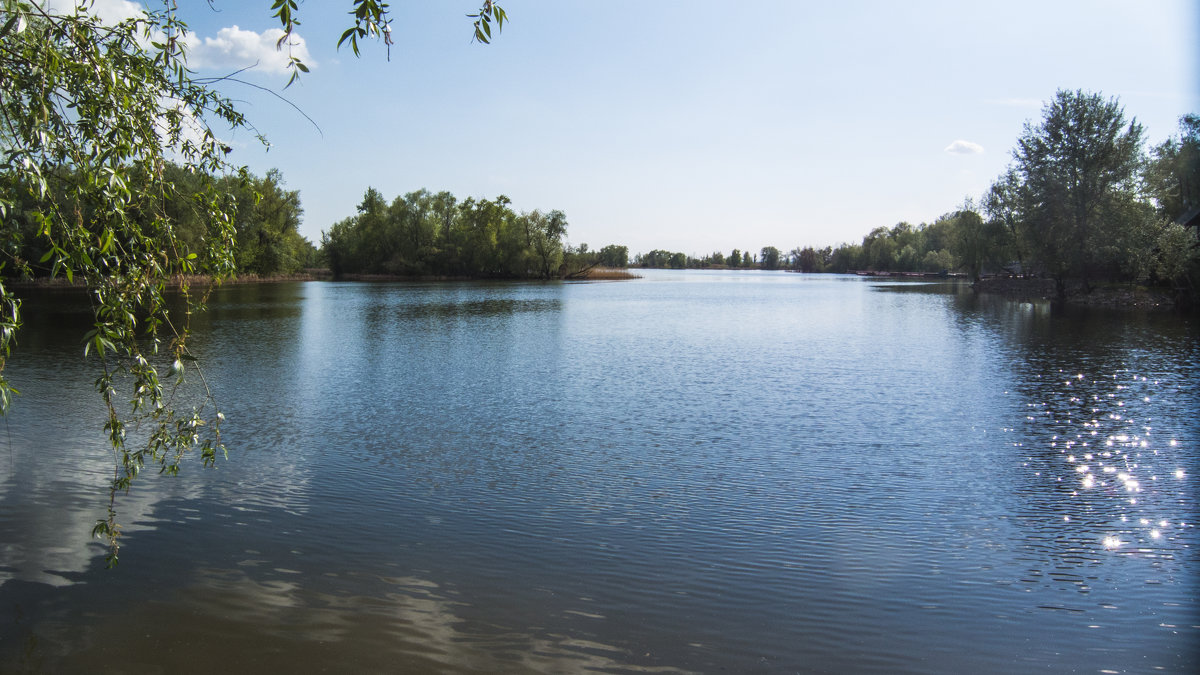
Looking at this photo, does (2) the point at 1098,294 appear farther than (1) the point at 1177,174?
No

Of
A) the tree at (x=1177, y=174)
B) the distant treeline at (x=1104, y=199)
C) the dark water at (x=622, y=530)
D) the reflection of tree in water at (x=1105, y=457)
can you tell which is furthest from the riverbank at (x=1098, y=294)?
the dark water at (x=622, y=530)

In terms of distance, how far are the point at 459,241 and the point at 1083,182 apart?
77544 millimetres

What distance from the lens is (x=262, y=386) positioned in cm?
1488

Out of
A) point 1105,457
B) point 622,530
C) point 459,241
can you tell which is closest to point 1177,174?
point 1105,457

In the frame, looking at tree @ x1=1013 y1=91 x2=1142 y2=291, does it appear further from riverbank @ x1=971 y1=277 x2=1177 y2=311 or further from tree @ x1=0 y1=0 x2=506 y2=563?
tree @ x1=0 y1=0 x2=506 y2=563

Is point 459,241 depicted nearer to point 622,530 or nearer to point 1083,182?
point 1083,182

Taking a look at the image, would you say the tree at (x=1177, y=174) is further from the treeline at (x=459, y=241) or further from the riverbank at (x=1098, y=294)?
the treeline at (x=459, y=241)

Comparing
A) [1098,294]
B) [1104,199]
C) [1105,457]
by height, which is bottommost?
[1105,457]

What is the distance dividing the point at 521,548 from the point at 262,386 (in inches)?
411

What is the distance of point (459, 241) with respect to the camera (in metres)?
102

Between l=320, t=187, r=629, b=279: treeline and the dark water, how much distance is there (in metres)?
82.4

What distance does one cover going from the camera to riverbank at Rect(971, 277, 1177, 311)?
37.9m

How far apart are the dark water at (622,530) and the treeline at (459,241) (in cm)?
8236

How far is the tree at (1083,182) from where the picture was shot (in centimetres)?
4256
